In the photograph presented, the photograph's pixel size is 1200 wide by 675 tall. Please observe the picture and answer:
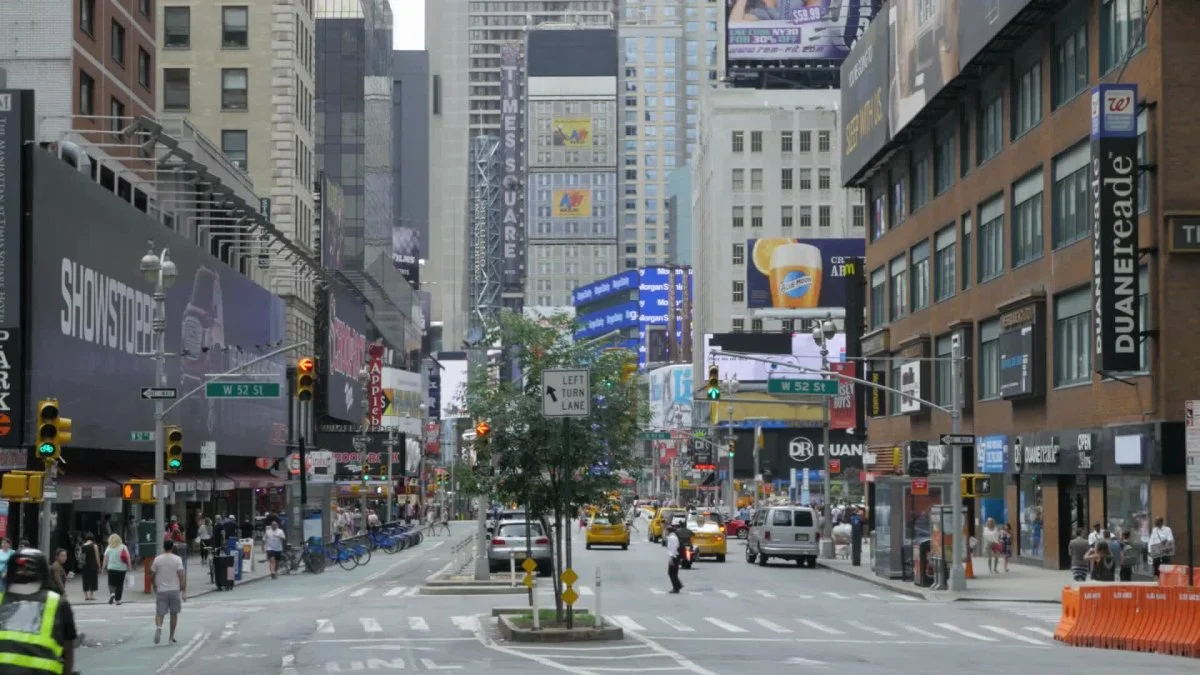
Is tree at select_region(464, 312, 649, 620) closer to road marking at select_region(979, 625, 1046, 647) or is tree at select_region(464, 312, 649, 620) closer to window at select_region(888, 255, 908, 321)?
road marking at select_region(979, 625, 1046, 647)

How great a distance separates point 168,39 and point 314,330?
20.3 meters

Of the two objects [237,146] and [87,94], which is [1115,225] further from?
[237,146]

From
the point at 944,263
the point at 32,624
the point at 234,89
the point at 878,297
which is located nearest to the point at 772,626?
the point at 32,624

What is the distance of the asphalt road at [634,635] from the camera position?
24703mm

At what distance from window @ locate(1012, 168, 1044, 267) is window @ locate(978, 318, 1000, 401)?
3690mm

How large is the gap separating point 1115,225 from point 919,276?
2863cm

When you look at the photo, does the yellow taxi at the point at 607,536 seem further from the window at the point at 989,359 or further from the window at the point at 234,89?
the window at the point at 234,89

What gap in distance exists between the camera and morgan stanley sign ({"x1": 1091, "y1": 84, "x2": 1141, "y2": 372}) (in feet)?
143

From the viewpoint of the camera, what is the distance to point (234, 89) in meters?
96.8

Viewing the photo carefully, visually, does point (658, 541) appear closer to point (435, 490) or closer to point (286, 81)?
point (286, 81)

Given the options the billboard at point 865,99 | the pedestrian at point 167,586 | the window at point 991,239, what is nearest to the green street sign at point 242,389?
the pedestrian at point 167,586

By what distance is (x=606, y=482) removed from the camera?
31.3 meters

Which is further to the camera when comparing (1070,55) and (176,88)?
(176,88)

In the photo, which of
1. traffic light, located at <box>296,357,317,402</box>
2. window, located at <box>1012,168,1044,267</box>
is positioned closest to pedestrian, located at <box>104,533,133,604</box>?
traffic light, located at <box>296,357,317,402</box>
